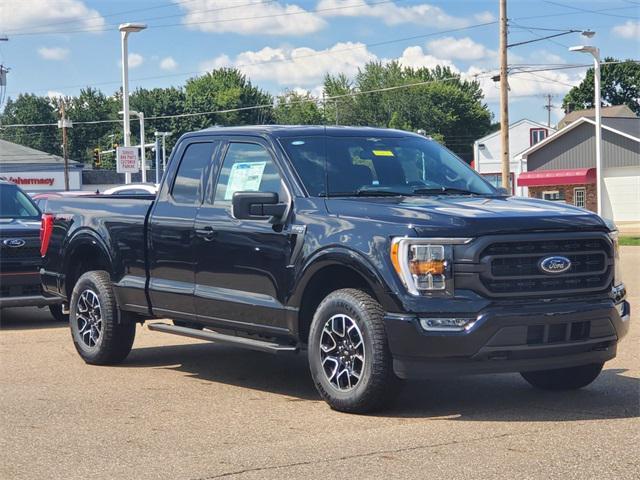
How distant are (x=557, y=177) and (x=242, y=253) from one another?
190 feet

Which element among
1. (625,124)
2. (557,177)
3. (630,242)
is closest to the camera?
(630,242)

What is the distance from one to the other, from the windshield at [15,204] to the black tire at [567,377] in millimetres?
8261

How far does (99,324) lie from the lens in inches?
374

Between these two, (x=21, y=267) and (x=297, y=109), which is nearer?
(x=21, y=267)

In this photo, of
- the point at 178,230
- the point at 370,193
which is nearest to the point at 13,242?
the point at 178,230

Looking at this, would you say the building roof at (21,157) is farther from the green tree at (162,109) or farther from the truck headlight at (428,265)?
the truck headlight at (428,265)

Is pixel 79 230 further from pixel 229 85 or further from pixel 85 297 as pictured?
pixel 229 85

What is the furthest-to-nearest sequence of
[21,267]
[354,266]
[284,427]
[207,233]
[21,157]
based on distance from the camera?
[21,157] < [21,267] < [207,233] < [354,266] < [284,427]

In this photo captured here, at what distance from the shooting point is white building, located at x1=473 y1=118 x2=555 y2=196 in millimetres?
77863

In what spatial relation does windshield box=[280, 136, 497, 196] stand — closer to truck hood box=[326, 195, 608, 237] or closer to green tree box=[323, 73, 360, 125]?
truck hood box=[326, 195, 608, 237]

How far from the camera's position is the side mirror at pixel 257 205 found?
24.7 feet

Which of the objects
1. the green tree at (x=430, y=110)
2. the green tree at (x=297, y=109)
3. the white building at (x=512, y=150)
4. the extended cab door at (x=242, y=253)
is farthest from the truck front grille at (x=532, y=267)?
the green tree at (x=297, y=109)

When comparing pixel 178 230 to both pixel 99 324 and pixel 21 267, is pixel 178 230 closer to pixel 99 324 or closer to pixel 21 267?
pixel 99 324

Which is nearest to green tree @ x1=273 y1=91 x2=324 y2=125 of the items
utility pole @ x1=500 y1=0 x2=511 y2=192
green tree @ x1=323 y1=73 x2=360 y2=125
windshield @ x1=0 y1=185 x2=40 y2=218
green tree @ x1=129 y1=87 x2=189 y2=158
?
green tree @ x1=323 y1=73 x2=360 y2=125
